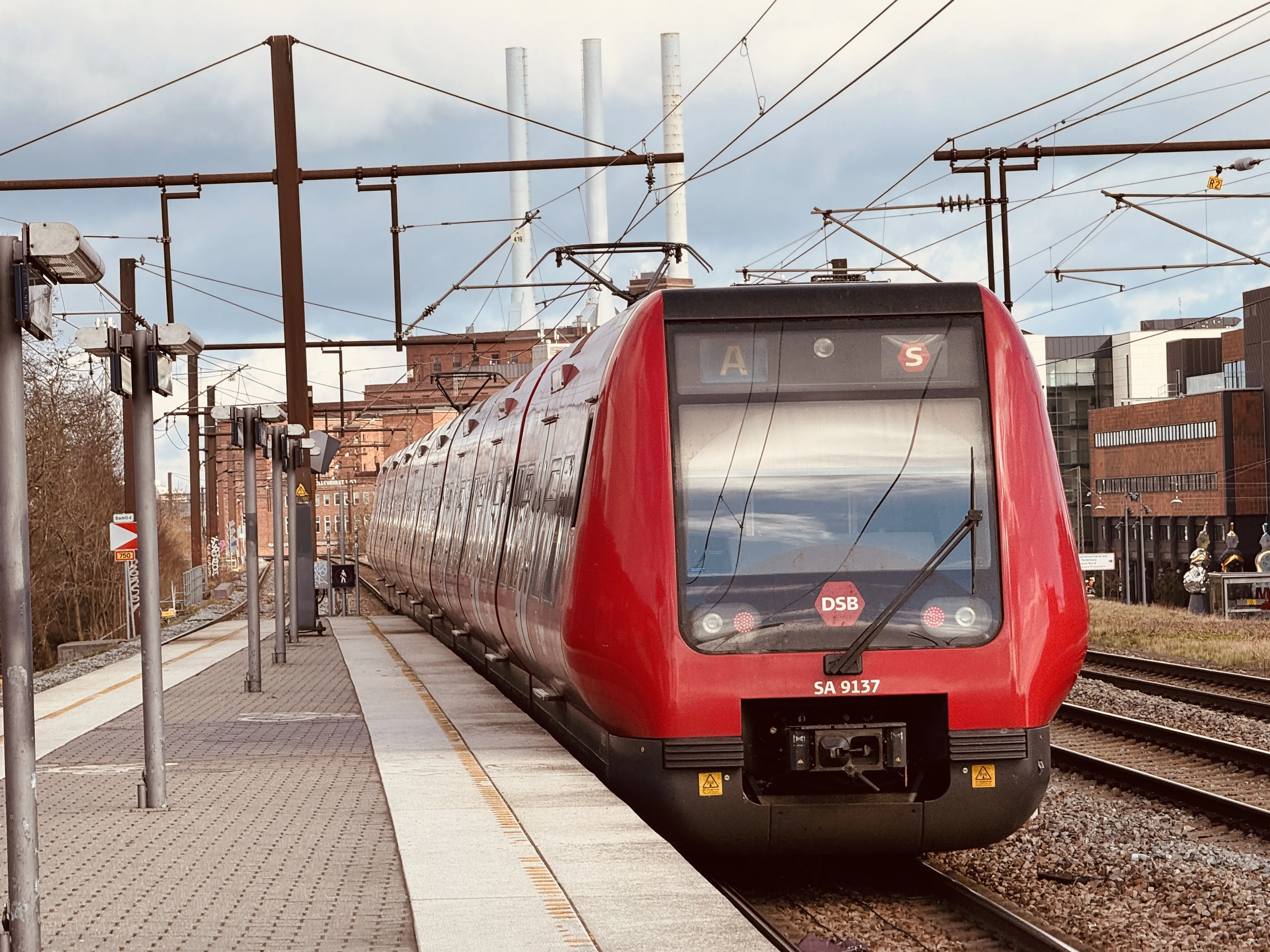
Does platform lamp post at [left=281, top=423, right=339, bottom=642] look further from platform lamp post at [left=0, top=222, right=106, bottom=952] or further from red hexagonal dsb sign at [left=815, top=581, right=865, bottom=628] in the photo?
platform lamp post at [left=0, top=222, right=106, bottom=952]

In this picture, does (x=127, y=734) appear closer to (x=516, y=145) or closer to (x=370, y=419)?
(x=370, y=419)

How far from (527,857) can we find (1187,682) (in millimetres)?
14306

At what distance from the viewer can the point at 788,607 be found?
27.0ft

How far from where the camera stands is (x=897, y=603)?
8.24 meters

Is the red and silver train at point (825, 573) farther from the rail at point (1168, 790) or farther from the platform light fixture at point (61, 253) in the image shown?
the platform light fixture at point (61, 253)

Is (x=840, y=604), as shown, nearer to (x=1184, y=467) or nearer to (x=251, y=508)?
(x=251, y=508)

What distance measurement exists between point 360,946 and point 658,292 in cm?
397

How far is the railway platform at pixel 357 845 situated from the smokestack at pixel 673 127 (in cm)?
7113

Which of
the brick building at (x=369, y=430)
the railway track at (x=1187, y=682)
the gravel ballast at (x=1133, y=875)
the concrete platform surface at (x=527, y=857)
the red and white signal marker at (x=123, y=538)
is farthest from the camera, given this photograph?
the brick building at (x=369, y=430)

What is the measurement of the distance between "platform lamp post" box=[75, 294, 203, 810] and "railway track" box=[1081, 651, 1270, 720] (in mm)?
10649

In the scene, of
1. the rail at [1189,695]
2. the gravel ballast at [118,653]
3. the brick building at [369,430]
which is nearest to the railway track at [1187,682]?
the rail at [1189,695]

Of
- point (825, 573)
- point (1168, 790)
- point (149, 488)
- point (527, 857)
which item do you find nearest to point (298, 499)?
point (149, 488)

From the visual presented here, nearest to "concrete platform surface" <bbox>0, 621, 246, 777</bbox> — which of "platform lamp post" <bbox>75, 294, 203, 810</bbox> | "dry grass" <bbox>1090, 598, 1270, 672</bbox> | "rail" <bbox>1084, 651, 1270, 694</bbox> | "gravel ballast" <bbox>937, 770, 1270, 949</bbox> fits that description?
"platform lamp post" <bbox>75, 294, 203, 810</bbox>

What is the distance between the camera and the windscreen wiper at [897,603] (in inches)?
319
